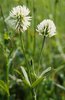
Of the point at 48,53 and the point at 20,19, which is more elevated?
the point at 20,19

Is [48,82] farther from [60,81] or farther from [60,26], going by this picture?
[60,26]

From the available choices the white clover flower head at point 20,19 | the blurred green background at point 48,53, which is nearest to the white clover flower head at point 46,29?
the white clover flower head at point 20,19

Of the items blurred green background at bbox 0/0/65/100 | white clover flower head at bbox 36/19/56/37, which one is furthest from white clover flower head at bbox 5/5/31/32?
blurred green background at bbox 0/0/65/100

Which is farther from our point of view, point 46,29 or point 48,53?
point 48,53

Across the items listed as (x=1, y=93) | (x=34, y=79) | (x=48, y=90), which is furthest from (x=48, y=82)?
(x=34, y=79)

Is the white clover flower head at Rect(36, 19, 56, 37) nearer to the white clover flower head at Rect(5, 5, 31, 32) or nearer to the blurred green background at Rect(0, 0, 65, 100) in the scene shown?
the white clover flower head at Rect(5, 5, 31, 32)

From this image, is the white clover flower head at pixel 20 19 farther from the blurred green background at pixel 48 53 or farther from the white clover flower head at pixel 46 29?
the blurred green background at pixel 48 53

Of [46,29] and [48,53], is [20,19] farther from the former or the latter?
[48,53]

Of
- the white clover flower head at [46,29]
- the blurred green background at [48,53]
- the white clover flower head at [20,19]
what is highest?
the white clover flower head at [20,19]

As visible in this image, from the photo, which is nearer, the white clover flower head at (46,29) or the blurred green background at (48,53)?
the white clover flower head at (46,29)

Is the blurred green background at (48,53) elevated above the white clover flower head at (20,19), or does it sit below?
below

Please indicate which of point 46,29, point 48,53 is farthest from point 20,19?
point 48,53
